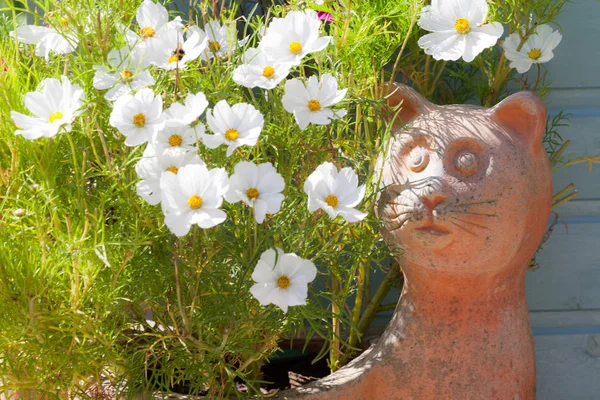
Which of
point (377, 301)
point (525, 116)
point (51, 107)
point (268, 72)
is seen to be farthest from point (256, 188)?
point (377, 301)

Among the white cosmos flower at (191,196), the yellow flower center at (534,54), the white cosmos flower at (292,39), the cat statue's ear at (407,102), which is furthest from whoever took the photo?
the yellow flower center at (534,54)

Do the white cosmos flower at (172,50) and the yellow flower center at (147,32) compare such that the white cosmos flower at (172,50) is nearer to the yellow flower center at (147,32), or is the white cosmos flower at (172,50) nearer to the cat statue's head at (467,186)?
the yellow flower center at (147,32)

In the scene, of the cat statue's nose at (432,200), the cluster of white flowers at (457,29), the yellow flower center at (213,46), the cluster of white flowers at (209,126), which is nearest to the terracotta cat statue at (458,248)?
the cat statue's nose at (432,200)

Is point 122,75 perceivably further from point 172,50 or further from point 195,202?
point 195,202

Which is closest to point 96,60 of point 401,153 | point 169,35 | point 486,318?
point 169,35

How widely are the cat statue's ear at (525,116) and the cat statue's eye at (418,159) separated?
149 millimetres

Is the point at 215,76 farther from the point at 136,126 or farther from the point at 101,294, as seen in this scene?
the point at 101,294

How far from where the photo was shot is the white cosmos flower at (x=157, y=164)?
1.19 m

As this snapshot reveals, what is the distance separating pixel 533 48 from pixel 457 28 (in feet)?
1.04

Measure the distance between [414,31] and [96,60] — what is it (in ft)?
2.23

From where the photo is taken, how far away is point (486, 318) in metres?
1.58

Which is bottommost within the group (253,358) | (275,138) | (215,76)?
(253,358)

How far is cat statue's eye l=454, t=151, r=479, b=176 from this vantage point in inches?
58.2

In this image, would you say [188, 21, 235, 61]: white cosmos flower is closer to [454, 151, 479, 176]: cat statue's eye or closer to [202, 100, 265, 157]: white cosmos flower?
[202, 100, 265, 157]: white cosmos flower
